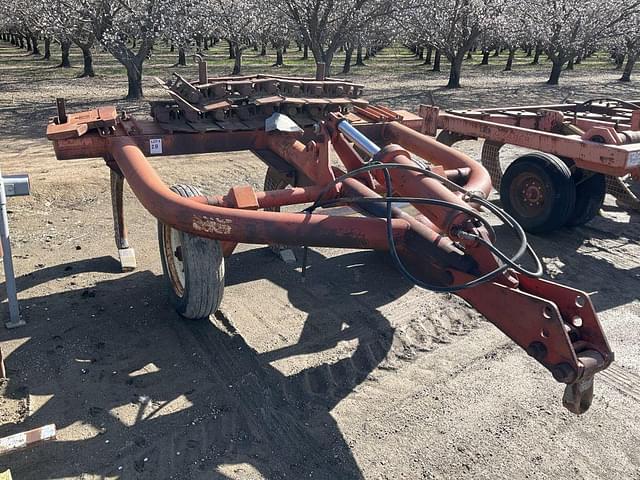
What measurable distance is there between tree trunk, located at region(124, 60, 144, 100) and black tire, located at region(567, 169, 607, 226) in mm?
10685

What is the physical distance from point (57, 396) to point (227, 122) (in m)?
2.25

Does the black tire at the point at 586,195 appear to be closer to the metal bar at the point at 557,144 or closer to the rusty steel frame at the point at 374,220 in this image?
the metal bar at the point at 557,144

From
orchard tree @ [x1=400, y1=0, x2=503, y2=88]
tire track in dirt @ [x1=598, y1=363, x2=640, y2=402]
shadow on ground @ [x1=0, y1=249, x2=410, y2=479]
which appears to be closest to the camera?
shadow on ground @ [x1=0, y1=249, x2=410, y2=479]

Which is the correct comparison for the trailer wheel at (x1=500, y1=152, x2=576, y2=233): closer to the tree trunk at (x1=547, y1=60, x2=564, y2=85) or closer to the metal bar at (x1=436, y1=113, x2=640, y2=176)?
the metal bar at (x1=436, y1=113, x2=640, y2=176)

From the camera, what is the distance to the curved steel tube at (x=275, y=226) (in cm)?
285

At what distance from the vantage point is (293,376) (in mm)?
3510

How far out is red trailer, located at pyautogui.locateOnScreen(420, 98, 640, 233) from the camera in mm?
5219

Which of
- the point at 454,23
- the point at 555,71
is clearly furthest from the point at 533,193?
the point at 555,71

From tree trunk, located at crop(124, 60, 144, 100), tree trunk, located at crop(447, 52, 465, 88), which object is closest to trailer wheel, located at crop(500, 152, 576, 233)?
tree trunk, located at crop(124, 60, 144, 100)

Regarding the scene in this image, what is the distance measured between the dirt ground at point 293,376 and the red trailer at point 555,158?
0.54 meters

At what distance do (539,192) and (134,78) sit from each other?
1075cm

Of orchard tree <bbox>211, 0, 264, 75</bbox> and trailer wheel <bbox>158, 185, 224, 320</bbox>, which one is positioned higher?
orchard tree <bbox>211, 0, 264, 75</bbox>

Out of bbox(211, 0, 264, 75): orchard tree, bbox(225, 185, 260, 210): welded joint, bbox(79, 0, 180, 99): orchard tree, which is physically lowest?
bbox(225, 185, 260, 210): welded joint

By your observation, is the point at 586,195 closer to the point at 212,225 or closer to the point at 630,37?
the point at 212,225
